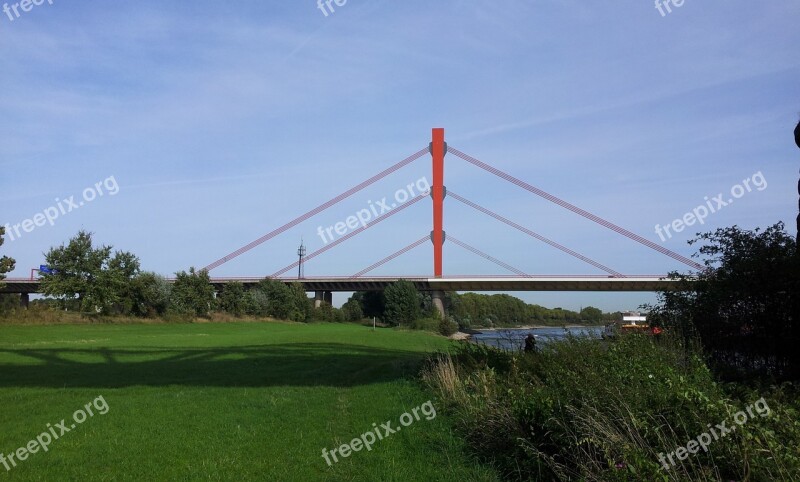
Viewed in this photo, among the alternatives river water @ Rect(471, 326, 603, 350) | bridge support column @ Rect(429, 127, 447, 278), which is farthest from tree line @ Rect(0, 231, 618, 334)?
river water @ Rect(471, 326, 603, 350)

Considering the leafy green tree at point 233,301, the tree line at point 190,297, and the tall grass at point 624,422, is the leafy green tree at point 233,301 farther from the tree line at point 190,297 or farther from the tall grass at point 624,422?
the tall grass at point 624,422

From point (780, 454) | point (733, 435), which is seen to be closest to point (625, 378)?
point (733, 435)

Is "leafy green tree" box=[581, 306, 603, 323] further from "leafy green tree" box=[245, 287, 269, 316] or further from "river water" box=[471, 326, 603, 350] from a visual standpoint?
"leafy green tree" box=[245, 287, 269, 316]

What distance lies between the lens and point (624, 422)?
6.04 metres

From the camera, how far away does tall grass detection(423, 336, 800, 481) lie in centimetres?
532

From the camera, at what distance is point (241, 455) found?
29.9 feet

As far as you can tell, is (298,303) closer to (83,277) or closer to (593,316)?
(83,277)

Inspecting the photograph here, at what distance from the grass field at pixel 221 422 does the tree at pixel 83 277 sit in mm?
39811

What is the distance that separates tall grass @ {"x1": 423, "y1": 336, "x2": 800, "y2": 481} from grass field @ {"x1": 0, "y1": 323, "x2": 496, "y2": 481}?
66 cm

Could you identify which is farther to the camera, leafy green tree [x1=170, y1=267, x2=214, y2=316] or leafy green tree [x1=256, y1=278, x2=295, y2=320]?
leafy green tree [x1=256, y1=278, x2=295, y2=320]

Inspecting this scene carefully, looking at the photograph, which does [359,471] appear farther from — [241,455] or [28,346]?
[28,346]

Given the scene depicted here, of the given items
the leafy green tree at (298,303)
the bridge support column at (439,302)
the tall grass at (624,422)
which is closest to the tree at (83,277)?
the leafy green tree at (298,303)

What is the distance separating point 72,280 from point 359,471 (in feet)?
196

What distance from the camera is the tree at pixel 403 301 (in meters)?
81.5
